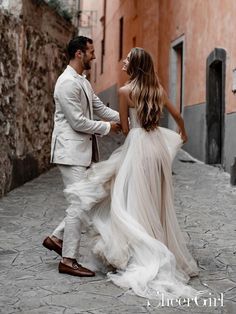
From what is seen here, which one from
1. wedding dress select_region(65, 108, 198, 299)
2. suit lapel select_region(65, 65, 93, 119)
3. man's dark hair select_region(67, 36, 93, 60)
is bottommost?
wedding dress select_region(65, 108, 198, 299)

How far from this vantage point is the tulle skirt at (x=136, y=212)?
12.7 feet

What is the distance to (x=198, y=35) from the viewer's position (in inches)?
493

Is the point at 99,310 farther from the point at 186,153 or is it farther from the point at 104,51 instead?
the point at 104,51

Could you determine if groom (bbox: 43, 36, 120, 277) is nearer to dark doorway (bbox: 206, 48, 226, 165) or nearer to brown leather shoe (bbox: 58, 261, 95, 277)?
brown leather shoe (bbox: 58, 261, 95, 277)

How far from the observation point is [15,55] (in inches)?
325

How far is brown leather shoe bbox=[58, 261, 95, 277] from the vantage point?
159 inches

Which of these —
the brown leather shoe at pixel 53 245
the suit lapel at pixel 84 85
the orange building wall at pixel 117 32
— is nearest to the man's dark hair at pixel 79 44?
the suit lapel at pixel 84 85

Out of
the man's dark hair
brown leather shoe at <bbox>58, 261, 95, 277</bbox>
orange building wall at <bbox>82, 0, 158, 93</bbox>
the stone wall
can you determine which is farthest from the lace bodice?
orange building wall at <bbox>82, 0, 158, 93</bbox>

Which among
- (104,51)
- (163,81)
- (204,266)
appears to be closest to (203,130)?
(163,81)

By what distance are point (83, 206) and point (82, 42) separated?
123 cm

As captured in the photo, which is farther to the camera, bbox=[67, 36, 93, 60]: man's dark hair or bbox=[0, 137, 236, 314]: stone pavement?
bbox=[67, 36, 93, 60]: man's dark hair

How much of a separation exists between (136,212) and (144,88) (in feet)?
2.86

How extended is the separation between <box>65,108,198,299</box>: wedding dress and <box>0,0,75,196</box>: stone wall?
3795 mm

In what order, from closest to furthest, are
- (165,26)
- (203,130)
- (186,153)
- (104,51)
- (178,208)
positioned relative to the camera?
(178,208), (203,130), (186,153), (165,26), (104,51)
